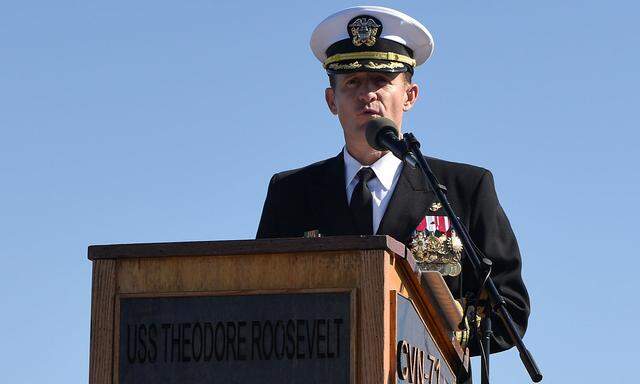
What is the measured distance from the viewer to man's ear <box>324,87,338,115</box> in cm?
645

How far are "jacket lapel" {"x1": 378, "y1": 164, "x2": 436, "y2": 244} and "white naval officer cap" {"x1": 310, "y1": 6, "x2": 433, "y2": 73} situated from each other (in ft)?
2.02

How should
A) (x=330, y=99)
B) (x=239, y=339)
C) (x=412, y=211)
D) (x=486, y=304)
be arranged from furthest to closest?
1. (x=330, y=99)
2. (x=412, y=211)
3. (x=486, y=304)
4. (x=239, y=339)

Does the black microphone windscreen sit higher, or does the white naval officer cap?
the white naval officer cap

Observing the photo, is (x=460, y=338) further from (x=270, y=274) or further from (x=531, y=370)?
(x=270, y=274)

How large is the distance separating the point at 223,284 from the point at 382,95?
2.61 metres

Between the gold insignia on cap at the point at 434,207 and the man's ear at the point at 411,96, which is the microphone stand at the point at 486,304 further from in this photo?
the man's ear at the point at 411,96

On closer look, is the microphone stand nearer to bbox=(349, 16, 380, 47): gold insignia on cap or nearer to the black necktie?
the black necktie

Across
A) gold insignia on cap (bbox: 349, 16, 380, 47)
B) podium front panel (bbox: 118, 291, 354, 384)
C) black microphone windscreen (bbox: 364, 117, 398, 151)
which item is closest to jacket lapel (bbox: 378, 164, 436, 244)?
gold insignia on cap (bbox: 349, 16, 380, 47)

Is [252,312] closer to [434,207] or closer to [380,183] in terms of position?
[434,207]

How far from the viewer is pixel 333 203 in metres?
6.17

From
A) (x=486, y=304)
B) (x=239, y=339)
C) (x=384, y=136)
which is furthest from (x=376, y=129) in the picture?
(x=239, y=339)

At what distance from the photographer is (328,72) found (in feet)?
21.2

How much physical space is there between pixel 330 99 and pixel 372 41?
1.22ft

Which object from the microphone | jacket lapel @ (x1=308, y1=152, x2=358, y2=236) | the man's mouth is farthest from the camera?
the man's mouth
